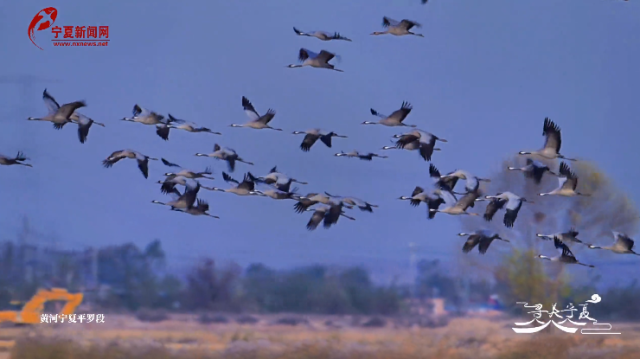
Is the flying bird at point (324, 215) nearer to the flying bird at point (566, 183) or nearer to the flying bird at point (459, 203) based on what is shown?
the flying bird at point (459, 203)

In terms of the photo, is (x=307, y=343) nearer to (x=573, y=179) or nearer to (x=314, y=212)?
(x=314, y=212)

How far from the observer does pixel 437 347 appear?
61.1ft

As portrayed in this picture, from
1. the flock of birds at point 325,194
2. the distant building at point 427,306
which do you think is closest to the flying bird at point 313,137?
the flock of birds at point 325,194

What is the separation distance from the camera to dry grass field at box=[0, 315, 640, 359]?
18375 mm

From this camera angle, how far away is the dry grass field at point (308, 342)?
60.3 ft

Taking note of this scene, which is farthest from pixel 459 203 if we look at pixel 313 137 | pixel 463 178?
pixel 313 137

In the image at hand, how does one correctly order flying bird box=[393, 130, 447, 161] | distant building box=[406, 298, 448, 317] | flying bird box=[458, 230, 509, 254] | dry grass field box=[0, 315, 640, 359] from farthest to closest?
distant building box=[406, 298, 448, 317] → dry grass field box=[0, 315, 640, 359] → flying bird box=[458, 230, 509, 254] → flying bird box=[393, 130, 447, 161]

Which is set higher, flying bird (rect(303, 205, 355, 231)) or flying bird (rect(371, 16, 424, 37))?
flying bird (rect(371, 16, 424, 37))

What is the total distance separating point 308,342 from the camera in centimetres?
1856

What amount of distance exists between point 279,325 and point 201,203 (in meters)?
2.69

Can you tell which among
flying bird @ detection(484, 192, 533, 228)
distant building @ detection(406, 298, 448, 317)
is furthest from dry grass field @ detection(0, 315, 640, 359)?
flying bird @ detection(484, 192, 533, 228)

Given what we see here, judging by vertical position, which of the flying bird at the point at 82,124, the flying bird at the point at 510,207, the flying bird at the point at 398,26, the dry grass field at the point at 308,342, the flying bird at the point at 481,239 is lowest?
the dry grass field at the point at 308,342

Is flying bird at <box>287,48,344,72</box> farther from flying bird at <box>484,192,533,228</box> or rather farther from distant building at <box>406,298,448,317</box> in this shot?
distant building at <box>406,298,448,317</box>

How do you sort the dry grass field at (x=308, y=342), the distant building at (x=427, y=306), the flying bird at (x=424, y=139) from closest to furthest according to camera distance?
the flying bird at (x=424, y=139)
the dry grass field at (x=308, y=342)
the distant building at (x=427, y=306)
